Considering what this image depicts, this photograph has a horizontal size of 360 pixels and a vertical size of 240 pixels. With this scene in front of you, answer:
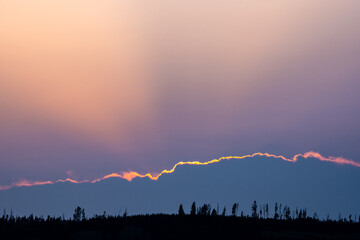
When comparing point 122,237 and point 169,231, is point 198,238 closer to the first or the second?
point 169,231

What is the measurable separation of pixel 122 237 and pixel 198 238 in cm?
3273

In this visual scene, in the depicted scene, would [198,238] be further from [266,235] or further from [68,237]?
[68,237]

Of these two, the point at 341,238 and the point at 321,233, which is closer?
the point at 341,238

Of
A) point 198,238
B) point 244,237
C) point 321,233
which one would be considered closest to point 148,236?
point 198,238

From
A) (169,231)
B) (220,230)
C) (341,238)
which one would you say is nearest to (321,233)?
(341,238)

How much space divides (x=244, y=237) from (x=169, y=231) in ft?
107

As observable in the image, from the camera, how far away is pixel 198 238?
187 m

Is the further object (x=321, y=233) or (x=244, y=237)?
(x=321, y=233)

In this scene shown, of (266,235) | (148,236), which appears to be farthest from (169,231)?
(266,235)

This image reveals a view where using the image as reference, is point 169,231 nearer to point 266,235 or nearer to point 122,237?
point 122,237

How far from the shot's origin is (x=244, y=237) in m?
187

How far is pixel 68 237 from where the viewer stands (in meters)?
199

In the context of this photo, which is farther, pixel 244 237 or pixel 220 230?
pixel 220 230

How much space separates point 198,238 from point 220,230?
15.3 meters
